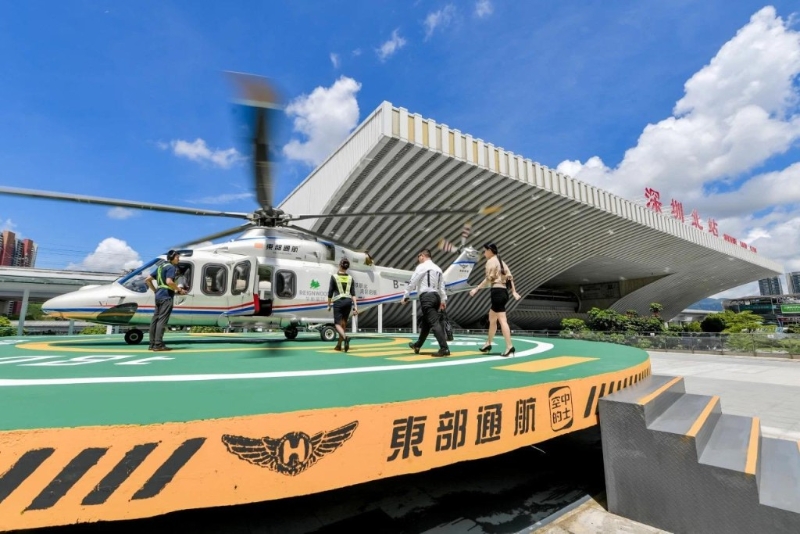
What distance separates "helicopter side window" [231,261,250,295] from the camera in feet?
28.5

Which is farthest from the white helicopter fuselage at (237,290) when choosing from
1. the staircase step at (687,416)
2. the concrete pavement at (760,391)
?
the concrete pavement at (760,391)

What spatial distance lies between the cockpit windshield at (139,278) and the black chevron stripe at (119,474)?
7399mm

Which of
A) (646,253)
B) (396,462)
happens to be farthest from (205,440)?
(646,253)

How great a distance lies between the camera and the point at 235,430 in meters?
1.92

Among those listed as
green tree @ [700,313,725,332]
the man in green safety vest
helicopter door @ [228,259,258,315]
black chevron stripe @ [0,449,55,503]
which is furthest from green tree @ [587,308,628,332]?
black chevron stripe @ [0,449,55,503]

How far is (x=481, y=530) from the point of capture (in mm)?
3168

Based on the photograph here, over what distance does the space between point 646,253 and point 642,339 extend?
81.6 feet

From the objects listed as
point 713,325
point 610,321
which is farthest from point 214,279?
point 713,325

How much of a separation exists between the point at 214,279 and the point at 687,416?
8.65 m

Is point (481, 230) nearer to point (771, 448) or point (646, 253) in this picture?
point (646, 253)

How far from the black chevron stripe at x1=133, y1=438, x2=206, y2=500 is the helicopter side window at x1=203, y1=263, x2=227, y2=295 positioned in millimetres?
7415

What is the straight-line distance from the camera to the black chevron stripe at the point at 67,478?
63.3 inches

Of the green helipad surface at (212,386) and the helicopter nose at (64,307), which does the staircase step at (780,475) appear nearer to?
the green helipad surface at (212,386)

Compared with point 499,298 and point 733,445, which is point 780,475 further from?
point 499,298
